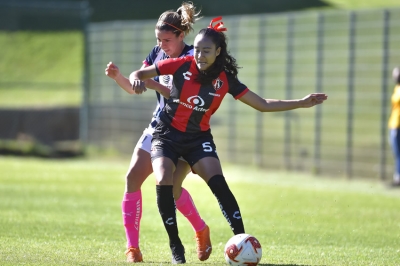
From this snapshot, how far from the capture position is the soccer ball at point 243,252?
622cm

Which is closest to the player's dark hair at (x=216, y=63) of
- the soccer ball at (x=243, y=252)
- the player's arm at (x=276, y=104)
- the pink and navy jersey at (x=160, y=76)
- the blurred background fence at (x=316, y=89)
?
the player's arm at (x=276, y=104)

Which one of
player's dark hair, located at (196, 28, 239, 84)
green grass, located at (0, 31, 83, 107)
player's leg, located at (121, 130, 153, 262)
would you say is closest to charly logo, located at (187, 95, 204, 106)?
player's dark hair, located at (196, 28, 239, 84)

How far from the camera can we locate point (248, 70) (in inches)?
763

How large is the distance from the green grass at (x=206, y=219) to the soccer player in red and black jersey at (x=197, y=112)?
57 cm

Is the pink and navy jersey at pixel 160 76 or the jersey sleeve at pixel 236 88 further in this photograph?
the pink and navy jersey at pixel 160 76

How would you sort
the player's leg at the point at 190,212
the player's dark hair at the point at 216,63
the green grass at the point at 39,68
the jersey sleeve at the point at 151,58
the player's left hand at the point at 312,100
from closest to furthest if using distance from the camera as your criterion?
the player's dark hair at the point at 216,63 < the player's left hand at the point at 312,100 < the player's leg at the point at 190,212 < the jersey sleeve at the point at 151,58 < the green grass at the point at 39,68

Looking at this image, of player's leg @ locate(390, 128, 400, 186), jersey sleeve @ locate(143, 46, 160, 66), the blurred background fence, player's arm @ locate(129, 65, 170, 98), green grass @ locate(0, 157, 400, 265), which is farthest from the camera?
the blurred background fence

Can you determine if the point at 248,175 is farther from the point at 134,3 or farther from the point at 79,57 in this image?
the point at 134,3

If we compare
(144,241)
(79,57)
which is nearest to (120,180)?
(144,241)

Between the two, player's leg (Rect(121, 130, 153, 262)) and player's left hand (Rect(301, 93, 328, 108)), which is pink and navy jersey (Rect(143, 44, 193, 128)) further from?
player's left hand (Rect(301, 93, 328, 108))

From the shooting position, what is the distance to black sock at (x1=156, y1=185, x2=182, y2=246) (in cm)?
658

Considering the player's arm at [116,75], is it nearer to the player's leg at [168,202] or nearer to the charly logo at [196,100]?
the charly logo at [196,100]

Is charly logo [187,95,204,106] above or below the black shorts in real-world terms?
above

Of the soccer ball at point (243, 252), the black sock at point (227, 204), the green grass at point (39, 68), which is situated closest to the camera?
the soccer ball at point (243, 252)
